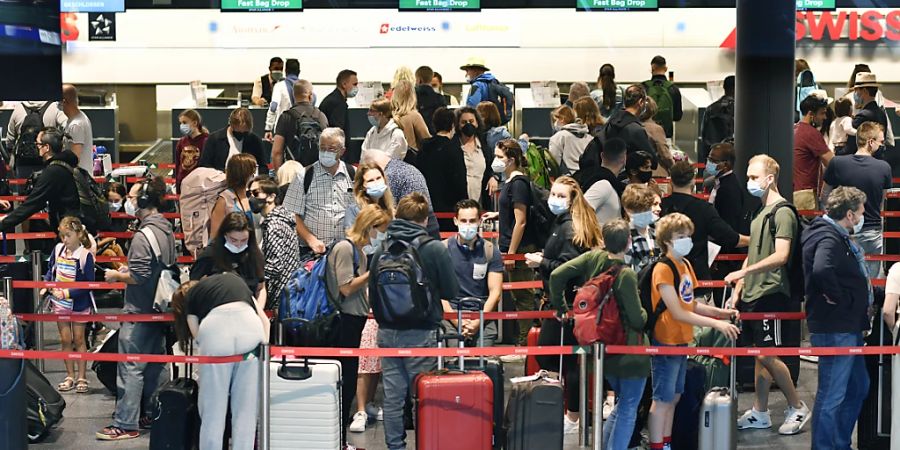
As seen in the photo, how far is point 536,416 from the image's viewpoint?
25.5 feet

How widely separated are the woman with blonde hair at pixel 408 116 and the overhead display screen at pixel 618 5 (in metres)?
6.66

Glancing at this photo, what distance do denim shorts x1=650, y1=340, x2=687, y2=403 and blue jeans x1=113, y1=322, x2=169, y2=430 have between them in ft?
9.62

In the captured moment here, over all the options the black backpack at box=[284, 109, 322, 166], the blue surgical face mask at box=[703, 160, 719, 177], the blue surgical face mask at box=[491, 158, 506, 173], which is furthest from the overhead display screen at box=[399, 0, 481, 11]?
the blue surgical face mask at box=[491, 158, 506, 173]

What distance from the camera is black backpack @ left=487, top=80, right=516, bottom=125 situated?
14133 millimetres

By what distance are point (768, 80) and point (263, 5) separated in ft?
29.3

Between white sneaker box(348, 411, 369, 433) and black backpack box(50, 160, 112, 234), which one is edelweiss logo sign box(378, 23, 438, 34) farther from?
white sneaker box(348, 411, 369, 433)

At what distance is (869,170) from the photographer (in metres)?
10.4

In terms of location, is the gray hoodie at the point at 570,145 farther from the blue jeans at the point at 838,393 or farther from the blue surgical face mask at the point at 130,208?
the blue jeans at the point at 838,393

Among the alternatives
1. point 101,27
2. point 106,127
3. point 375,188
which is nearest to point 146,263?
point 375,188

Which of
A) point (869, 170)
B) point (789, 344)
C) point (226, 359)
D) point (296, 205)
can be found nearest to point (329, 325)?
A: point (226, 359)

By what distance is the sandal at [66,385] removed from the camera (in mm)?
9785

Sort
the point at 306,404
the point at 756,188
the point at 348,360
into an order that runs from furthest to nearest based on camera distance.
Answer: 1. the point at 756,188
2. the point at 348,360
3. the point at 306,404

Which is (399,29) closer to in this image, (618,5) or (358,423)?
(618,5)

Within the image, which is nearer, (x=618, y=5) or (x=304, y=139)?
(x=304, y=139)
